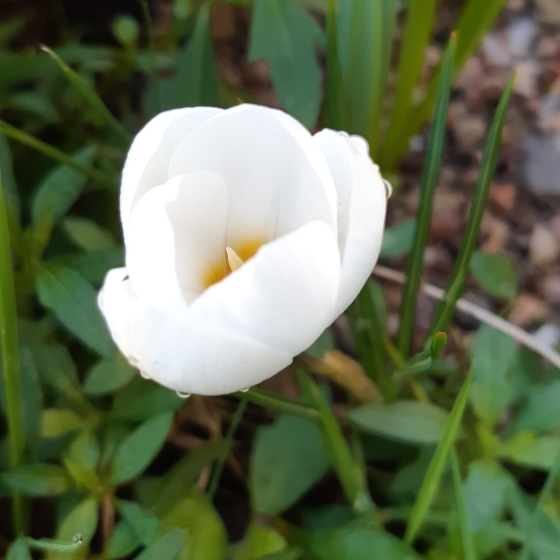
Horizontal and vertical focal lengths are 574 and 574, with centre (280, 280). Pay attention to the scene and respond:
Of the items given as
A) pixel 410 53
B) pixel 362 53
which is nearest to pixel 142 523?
pixel 362 53

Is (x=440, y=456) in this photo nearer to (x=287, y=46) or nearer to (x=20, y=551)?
(x=20, y=551)

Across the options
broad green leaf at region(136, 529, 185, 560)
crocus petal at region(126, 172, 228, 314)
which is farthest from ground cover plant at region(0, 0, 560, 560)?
crocus petal at region(126, 172, 228, 314)

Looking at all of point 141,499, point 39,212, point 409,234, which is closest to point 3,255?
point 39,212

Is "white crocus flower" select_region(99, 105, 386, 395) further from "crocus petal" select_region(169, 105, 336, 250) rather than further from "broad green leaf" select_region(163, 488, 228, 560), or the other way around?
"broad green leaf" select_region(163, 488, 228, 560)

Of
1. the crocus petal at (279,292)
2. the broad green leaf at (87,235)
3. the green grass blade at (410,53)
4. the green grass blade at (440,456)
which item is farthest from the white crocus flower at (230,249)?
the green grass blade at (410,53)

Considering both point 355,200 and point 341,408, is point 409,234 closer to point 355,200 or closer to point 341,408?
point 341,408

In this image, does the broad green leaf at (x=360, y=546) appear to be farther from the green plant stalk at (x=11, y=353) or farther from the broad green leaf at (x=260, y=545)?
the green plant stalk at (x=11, y=353)
